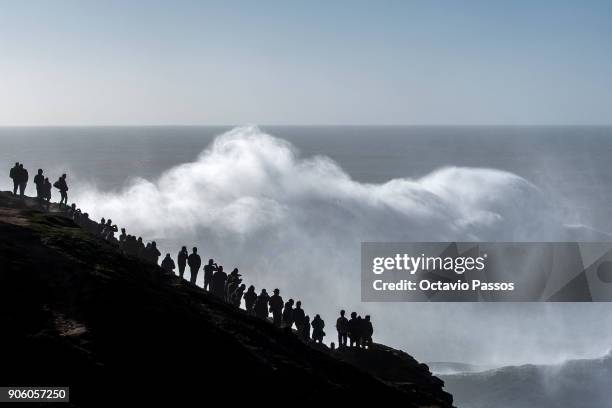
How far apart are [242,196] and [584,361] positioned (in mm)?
82611

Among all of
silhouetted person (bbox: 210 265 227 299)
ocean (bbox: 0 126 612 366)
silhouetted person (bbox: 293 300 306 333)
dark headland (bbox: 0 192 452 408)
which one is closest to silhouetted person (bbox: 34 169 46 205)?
dark headland (bbox: 0 192 452 408)

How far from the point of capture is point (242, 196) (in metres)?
129

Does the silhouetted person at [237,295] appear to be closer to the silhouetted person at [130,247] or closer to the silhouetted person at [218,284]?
the silhouetted person at [218,284]

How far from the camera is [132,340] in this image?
18.8m

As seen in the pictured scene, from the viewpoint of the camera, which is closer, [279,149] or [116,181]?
[116,181]

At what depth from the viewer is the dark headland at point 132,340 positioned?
1680 cm

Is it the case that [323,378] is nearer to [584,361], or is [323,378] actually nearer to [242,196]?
[584,361]

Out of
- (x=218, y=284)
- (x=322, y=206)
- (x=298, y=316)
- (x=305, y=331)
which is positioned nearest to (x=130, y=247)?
(x=218, y=284)

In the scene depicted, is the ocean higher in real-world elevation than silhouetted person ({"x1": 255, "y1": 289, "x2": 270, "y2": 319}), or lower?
higher

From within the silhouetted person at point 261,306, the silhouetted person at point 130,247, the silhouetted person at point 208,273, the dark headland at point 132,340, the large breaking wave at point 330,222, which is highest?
the large breaking wave at point 330,222

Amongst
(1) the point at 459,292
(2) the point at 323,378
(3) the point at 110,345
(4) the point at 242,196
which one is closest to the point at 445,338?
(1) the point at 459,292

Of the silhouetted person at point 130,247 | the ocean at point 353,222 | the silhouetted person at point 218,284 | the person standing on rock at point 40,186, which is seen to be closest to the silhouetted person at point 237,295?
the silhouetted person at point 218,284

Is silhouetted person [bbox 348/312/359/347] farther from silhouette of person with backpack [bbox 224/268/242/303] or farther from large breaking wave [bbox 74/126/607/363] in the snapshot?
large breaking wave [bbox 74/126/607/363]

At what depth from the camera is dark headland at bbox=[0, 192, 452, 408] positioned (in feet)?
55.1
